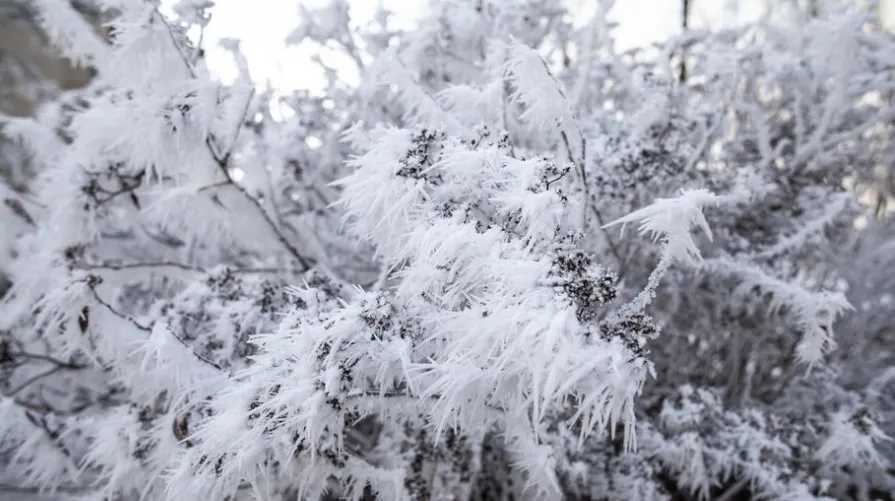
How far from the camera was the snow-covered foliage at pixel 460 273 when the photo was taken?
1289mm

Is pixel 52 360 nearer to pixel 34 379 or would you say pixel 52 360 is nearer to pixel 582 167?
pixel 34 379

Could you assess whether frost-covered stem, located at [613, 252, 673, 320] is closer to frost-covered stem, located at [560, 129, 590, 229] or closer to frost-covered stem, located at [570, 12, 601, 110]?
frost-covered stem, located at [560, 129, 590, 229]

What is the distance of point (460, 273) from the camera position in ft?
4.30

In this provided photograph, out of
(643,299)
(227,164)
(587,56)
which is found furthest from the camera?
(587,56)

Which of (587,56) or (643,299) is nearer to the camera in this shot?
(643,299)

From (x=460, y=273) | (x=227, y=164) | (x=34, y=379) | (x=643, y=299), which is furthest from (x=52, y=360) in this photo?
(x=643, y=299)

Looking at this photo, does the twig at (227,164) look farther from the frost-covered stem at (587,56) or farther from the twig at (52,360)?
the frost-covered stem at (587,56)

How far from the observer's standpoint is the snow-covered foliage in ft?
4.23

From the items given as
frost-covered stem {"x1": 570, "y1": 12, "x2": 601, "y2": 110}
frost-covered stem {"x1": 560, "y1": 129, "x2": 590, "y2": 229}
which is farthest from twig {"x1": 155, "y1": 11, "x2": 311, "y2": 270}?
frost-covered stem {"x1": 570, "y1": 12, "x2": 601, "y2": 110}

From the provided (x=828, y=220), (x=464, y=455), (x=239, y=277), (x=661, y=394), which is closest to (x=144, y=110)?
(x=239, y=277)

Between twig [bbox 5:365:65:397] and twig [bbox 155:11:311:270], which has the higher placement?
twig [bbox 155:11:311:270]

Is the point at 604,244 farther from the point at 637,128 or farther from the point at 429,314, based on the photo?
the point at 429,314

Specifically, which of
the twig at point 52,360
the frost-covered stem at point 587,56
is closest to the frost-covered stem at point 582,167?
the frost-covered stem at point 587,56

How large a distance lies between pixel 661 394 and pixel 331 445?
6.00ft
